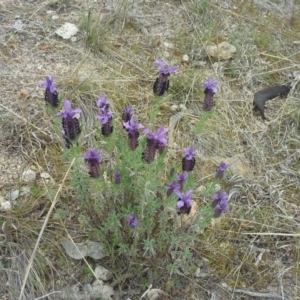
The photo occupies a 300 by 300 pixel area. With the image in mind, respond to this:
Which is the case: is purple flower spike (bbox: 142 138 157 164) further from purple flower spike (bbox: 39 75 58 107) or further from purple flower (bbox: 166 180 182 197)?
purple flower spike (bbox: 39 75 58 107)

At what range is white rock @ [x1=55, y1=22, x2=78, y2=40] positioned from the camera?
243 centimetres

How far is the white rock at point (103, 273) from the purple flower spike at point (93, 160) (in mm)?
380

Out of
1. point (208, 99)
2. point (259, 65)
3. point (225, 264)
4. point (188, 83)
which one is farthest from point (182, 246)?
point (259, 65)

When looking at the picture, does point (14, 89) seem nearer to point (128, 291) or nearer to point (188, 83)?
point (188, 83)

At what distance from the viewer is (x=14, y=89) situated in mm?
2162

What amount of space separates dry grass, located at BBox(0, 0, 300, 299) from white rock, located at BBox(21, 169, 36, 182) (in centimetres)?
3

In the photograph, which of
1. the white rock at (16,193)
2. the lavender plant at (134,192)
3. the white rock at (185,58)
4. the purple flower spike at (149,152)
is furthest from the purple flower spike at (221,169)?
the white rock at (185,58)

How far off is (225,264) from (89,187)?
51 cm

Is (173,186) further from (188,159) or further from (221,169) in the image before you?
(221,169)

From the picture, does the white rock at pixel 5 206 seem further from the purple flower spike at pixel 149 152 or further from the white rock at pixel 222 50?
the white rock at pixel 222 50

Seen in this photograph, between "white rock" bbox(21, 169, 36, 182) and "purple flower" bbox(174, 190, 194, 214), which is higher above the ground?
"purple flower" bbox(174, 190, 194, 214)

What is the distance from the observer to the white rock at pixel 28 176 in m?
1.87

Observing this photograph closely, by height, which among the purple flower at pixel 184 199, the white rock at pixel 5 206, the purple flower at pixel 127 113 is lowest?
the white rock at pixel 5 206

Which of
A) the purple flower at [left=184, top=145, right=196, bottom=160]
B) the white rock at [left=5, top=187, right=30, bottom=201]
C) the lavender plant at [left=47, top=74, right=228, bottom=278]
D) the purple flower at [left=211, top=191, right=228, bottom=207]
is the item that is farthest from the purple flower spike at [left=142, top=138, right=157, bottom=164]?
the white rock at [left=5, top=187, right=30, bottom=201]
